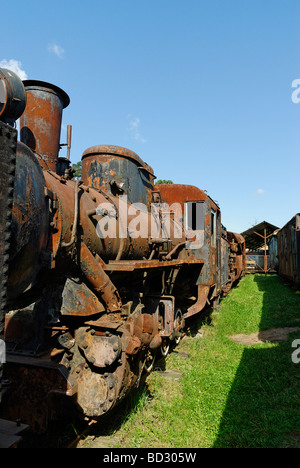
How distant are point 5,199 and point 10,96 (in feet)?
2.93

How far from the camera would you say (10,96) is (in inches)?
84.0

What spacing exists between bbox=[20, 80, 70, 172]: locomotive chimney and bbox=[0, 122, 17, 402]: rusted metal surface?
1790 millimetres

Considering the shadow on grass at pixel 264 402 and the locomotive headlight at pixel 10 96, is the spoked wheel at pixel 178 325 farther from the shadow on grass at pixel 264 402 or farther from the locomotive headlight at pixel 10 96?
the locomotive headlight at pixel 10 96

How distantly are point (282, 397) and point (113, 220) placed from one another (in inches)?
125

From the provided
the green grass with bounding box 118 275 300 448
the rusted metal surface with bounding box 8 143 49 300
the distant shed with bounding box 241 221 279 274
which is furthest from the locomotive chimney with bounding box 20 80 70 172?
the distant shed with bounding box 241 221 279 274

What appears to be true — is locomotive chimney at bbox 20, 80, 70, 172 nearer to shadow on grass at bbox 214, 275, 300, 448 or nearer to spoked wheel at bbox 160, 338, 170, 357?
spoked wheel at bbox 160, 338, 170, 357

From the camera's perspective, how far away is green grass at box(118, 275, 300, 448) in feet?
10.6

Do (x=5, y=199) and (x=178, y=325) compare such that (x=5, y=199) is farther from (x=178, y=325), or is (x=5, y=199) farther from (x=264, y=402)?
(x=178, y=325)

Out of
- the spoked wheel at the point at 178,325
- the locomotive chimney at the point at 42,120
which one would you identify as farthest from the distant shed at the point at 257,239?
the locomotive chimney at the point at 42,120

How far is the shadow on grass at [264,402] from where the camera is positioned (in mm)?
3238

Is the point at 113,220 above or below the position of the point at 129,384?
above

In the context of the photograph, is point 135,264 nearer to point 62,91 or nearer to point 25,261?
point 25,261

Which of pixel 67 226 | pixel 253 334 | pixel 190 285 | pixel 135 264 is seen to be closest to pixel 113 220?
pixel 135 264

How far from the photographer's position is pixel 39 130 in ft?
11.6
